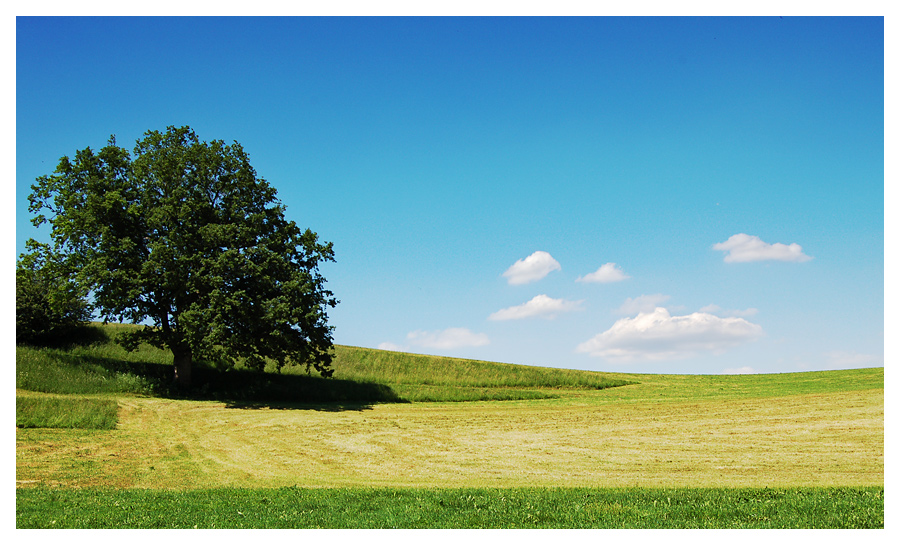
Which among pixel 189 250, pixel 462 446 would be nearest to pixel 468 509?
pixel 462 446

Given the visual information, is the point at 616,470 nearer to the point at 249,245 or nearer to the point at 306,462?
the point at 306,462

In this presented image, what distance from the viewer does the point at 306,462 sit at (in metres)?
18.4

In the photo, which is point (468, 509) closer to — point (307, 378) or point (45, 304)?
point (307, 378)

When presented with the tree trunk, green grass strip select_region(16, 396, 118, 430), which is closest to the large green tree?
the tree trunk

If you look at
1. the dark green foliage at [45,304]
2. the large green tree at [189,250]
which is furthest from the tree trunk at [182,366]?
the dark green foliage at [45,304]

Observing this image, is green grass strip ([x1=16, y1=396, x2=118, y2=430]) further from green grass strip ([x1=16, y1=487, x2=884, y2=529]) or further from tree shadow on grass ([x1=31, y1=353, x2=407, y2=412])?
green grass strip ([x1=16, y1=487, x2=884, y2=529])

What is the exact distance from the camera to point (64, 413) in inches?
952

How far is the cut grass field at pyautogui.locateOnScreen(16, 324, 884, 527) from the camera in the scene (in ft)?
→ 45.1

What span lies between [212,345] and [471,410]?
13795 mm

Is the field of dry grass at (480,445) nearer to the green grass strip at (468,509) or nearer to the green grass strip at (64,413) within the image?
the green grass strip at (64,413)

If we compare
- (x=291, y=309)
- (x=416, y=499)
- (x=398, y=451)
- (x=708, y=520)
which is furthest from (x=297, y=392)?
(x=708, y=520)

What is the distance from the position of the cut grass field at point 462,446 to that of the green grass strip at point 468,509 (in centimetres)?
11

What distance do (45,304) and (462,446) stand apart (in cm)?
3151

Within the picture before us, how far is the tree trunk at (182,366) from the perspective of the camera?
33656 millimetres
